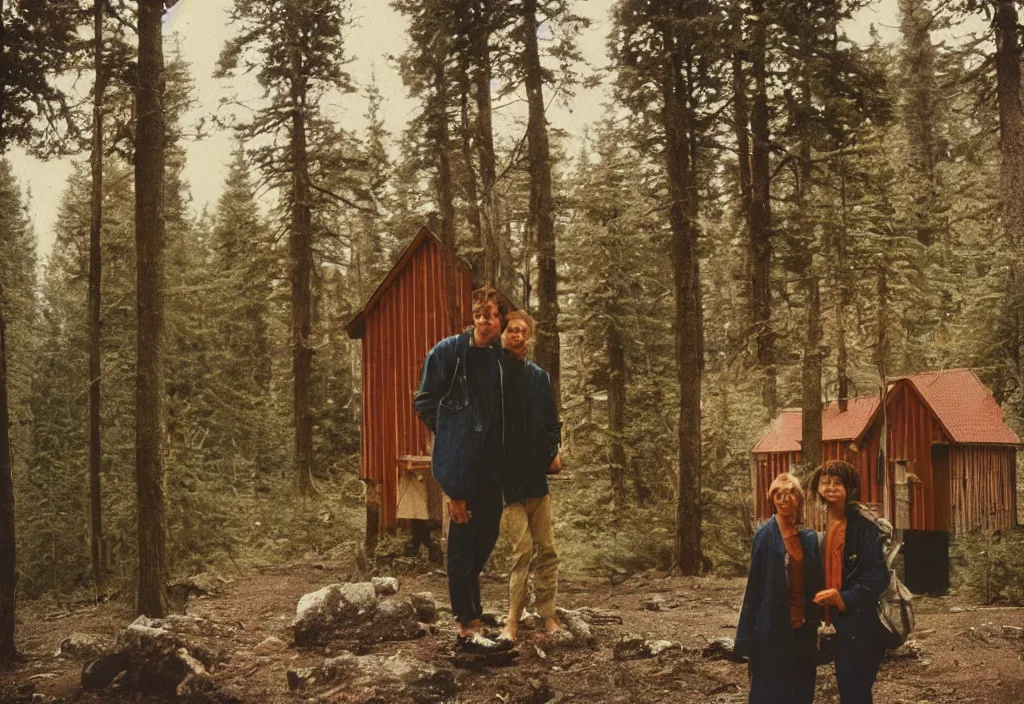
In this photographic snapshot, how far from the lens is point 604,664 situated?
7.42 metres

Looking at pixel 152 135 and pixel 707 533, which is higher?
pixel 152 135

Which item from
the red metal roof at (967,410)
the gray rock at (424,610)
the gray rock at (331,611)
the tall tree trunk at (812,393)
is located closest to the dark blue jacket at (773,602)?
the gray rock at (331,611)

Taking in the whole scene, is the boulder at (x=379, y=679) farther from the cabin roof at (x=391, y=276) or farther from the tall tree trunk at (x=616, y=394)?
the tall tree trunk at (x=616, y=394)

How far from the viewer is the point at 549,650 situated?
7336mm

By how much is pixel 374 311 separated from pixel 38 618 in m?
8.31

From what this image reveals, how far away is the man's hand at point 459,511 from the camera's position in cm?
629

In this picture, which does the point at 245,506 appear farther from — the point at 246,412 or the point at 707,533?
the point at 707,533

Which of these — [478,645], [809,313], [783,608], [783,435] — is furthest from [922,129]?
[783,608]

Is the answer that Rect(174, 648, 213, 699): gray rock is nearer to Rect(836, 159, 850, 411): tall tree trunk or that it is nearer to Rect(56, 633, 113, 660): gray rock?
Rect(56, 633, 113, 660): gray rock

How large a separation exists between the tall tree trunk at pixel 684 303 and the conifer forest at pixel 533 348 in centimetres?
6

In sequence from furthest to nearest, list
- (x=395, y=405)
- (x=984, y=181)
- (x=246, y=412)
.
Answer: (x=984, y=181) → (x=246, y=412) → (x=395, y=405)

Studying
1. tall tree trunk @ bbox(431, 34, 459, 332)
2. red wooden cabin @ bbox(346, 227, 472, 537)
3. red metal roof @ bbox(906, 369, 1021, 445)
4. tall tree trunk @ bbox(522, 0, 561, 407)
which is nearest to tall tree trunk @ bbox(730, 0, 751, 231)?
tall tree trunk @ bbox(522, 0, 561, 407)

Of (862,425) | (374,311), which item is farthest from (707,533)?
(374,311)

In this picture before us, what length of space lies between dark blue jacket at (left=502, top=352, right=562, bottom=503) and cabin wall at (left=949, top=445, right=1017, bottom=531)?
14834 mm
